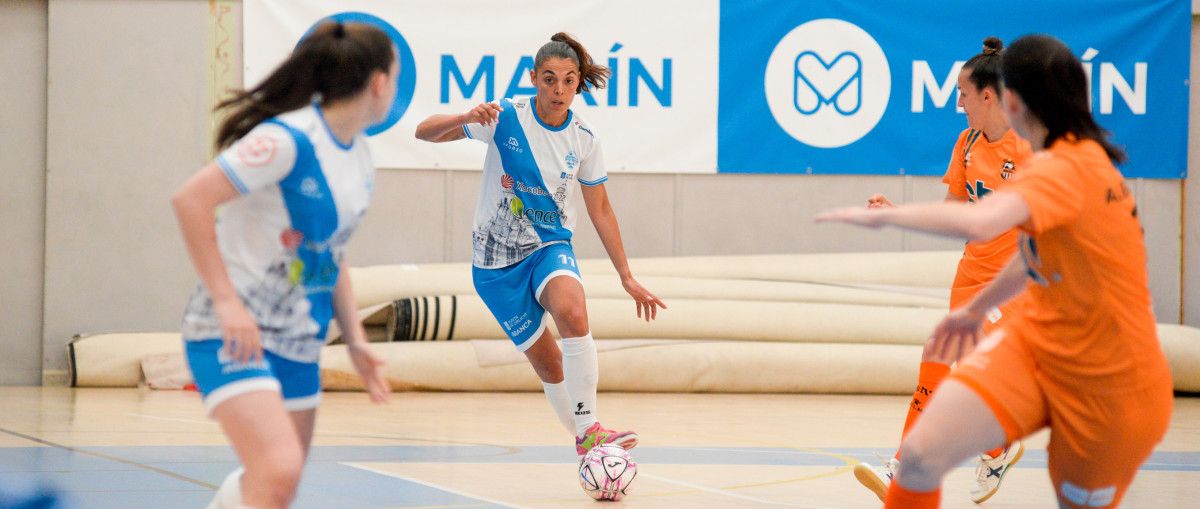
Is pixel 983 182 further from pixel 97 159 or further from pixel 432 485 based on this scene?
pixel 97 159

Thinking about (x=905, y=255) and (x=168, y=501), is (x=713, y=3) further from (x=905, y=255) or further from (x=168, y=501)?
(x=168, y=501)

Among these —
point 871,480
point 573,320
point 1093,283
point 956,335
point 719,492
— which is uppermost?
point 1093,283

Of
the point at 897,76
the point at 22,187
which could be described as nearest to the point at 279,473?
the point at 22,187

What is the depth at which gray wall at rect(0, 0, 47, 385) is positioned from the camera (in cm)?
1065

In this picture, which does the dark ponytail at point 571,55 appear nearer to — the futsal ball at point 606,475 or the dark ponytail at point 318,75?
the futsal ball at point 606,475

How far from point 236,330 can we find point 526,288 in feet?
9.27

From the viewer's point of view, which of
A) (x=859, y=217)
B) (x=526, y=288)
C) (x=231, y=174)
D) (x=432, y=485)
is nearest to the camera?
(x=859, y=217)

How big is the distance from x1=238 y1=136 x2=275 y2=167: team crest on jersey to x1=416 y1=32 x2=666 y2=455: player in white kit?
257cm

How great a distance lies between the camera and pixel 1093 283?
2.92 meters

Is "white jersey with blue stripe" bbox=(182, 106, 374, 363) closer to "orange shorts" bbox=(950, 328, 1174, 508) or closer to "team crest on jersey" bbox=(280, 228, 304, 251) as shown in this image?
"team crest on jersey" bbox=(280, 228, 304, 251)

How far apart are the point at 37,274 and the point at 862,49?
24.1 ft

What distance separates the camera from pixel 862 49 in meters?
11.2

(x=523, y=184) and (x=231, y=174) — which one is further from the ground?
(x=523, y=184)

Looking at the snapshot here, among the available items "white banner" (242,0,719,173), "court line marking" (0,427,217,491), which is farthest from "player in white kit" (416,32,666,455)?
"white banner" (242,0,719,173)
